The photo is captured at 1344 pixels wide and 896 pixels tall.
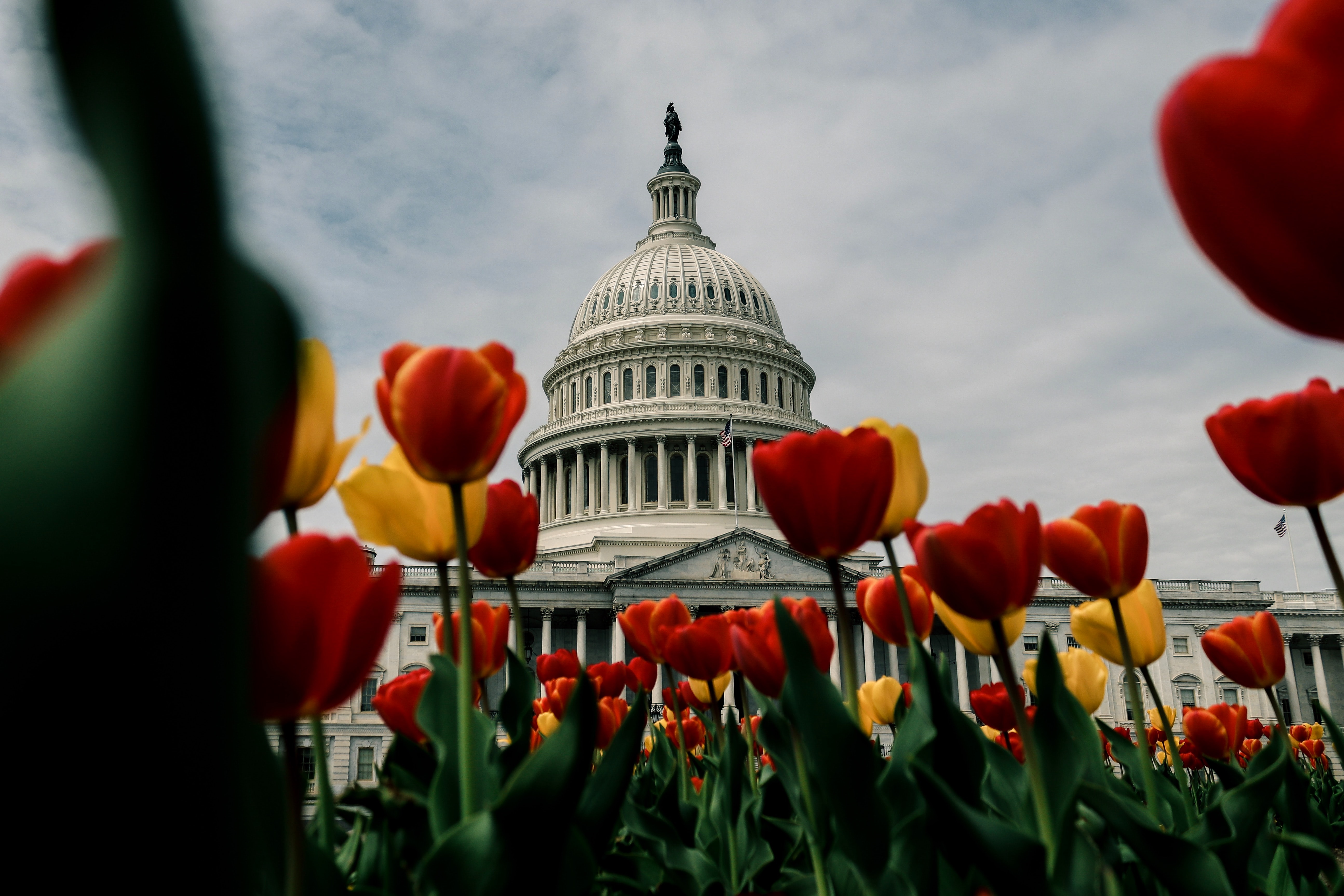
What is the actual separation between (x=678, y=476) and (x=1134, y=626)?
60831 millimetres

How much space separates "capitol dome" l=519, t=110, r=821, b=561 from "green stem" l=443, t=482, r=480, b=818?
5123 cm

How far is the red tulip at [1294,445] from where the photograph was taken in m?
1.79

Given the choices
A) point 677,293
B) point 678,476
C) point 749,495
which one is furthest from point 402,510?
point 677,293

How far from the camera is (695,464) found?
6238 cm

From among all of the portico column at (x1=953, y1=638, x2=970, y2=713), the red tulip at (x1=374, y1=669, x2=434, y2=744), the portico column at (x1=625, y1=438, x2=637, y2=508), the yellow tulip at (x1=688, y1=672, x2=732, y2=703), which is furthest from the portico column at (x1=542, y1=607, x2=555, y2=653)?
the red tulip at (x1=374, y1=669, x2=434, y2=744)

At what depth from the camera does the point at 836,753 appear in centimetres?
164

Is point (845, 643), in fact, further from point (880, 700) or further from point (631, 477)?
point (631, 477)

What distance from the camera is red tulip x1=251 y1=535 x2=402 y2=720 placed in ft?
3.51

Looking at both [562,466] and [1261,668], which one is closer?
[1261,668]

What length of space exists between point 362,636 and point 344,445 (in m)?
0.68

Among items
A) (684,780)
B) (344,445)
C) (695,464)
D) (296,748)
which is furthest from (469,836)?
(695,464)

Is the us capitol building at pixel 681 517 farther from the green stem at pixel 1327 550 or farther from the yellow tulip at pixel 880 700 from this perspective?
the green stem at pixel 1327 550

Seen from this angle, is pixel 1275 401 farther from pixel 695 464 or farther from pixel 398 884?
pixel 695 464

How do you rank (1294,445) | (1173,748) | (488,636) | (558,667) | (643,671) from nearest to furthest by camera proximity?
(1294,445), (1173,748), (488,636), (643,671), (558,667)
